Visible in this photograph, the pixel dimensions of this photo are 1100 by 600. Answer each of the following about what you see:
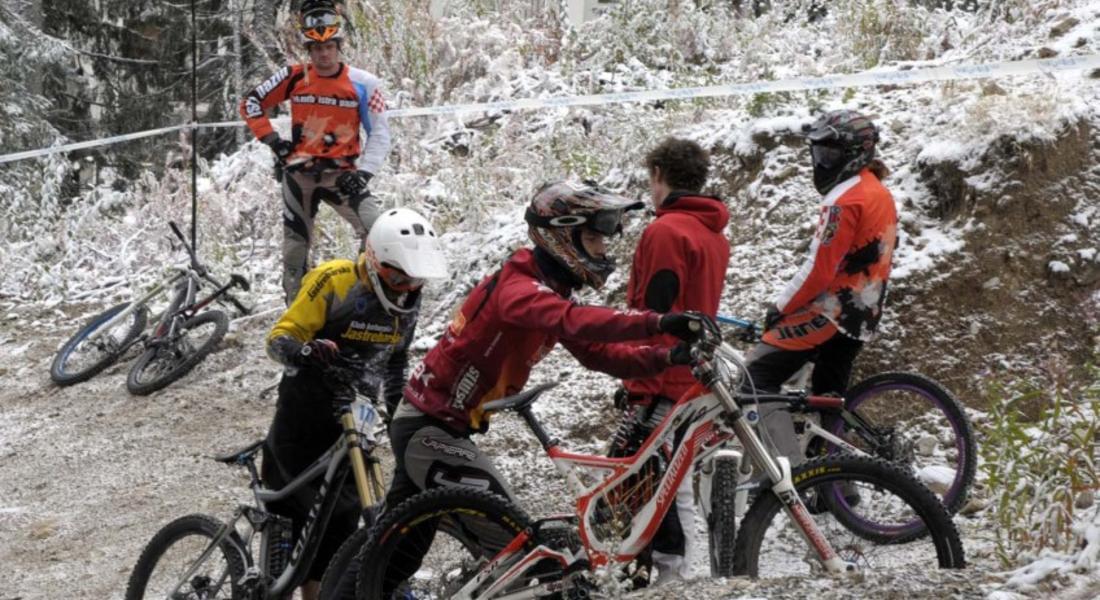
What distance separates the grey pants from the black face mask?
11.6 ft

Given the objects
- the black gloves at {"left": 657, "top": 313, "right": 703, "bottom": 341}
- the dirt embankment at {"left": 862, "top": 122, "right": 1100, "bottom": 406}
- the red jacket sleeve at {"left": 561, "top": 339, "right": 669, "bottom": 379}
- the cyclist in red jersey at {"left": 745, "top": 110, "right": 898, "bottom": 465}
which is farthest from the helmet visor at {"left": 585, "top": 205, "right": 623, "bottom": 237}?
the dirt embankment at {"left": 862, "top": 122, "right": 1100, "bottom": 406}

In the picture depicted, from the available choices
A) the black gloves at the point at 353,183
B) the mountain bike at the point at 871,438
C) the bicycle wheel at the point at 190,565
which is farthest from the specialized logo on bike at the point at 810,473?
the black gloves at the point at 353,183

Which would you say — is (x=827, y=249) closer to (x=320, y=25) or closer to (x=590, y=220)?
(x=590, y=220)

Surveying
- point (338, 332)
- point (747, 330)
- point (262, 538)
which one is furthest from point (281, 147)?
point (747, 330)

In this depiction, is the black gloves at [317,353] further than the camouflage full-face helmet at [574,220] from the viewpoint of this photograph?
Yes

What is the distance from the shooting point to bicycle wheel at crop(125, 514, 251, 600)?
208 inches

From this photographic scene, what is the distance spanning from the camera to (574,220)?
4.35 m

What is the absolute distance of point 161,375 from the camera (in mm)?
9500

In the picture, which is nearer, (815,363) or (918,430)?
(815,363)

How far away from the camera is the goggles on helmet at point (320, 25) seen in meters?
8.29

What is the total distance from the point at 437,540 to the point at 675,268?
1452 mm

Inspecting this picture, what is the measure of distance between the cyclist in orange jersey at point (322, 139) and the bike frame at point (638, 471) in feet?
14.2

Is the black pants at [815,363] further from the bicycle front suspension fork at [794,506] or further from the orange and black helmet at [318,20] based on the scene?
the orange and black helmet at [318,20]

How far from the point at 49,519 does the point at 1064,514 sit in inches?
233
